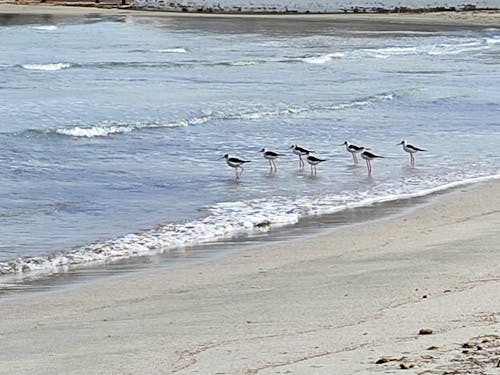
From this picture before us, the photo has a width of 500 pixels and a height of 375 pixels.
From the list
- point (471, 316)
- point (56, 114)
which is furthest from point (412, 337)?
point (56, 114)

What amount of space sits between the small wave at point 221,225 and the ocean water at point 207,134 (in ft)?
0.08

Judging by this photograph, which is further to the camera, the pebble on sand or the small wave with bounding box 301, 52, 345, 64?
the small wave with bounding box 301, 52, 345, 64

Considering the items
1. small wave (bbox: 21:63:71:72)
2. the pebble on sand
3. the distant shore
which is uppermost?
the pebble on sand

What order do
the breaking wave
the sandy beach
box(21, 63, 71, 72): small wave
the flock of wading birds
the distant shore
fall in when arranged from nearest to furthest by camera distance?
the sandy beach, the flock of wading birds, the breaking wave, box(21, 63, 71, 72): small wave, the distant shore

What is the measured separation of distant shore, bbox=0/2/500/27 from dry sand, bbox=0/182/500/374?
51.8 meters

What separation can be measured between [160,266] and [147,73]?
78.8 feet

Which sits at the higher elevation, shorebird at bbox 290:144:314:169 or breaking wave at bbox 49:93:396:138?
shorebird at bbox 290:144:314:169

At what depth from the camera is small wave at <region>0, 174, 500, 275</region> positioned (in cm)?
1098

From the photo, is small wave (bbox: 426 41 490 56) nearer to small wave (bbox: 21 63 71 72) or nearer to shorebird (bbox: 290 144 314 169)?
small wave (bbox: 21 63 71 72)

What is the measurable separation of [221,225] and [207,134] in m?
8.42

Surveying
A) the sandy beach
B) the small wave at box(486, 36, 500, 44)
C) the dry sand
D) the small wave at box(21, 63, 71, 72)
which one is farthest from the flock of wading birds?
the small wave at box(486, 36, 500, 44)

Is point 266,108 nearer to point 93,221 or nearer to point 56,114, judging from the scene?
point 56,114

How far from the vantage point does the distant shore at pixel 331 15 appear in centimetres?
6309

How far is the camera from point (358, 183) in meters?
15.9
